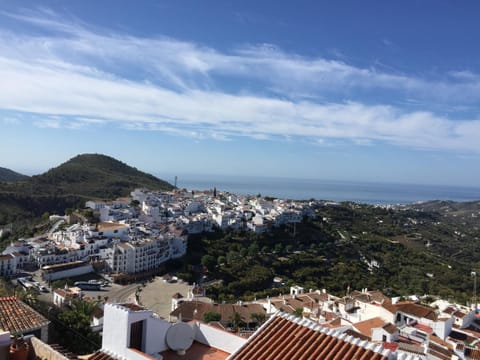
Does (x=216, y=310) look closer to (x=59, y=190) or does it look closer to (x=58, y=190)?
(x=58, y=190)

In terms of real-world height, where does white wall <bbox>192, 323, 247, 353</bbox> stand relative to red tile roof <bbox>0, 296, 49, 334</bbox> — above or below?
above

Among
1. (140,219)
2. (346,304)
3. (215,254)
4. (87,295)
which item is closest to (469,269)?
(215,254)

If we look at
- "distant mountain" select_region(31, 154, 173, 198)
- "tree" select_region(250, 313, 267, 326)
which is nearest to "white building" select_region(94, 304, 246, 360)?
"tree" select_region(250, 313, 267, 326)

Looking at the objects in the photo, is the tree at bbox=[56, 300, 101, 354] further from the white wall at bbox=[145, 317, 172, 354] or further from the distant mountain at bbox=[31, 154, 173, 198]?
the distant mountain at bbox=[31, 154, 173, 198]

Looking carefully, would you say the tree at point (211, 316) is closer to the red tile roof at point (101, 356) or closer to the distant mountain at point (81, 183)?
the red tile roof at point (101, 356)

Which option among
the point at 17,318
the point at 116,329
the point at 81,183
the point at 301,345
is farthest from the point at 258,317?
the point at 81,183
